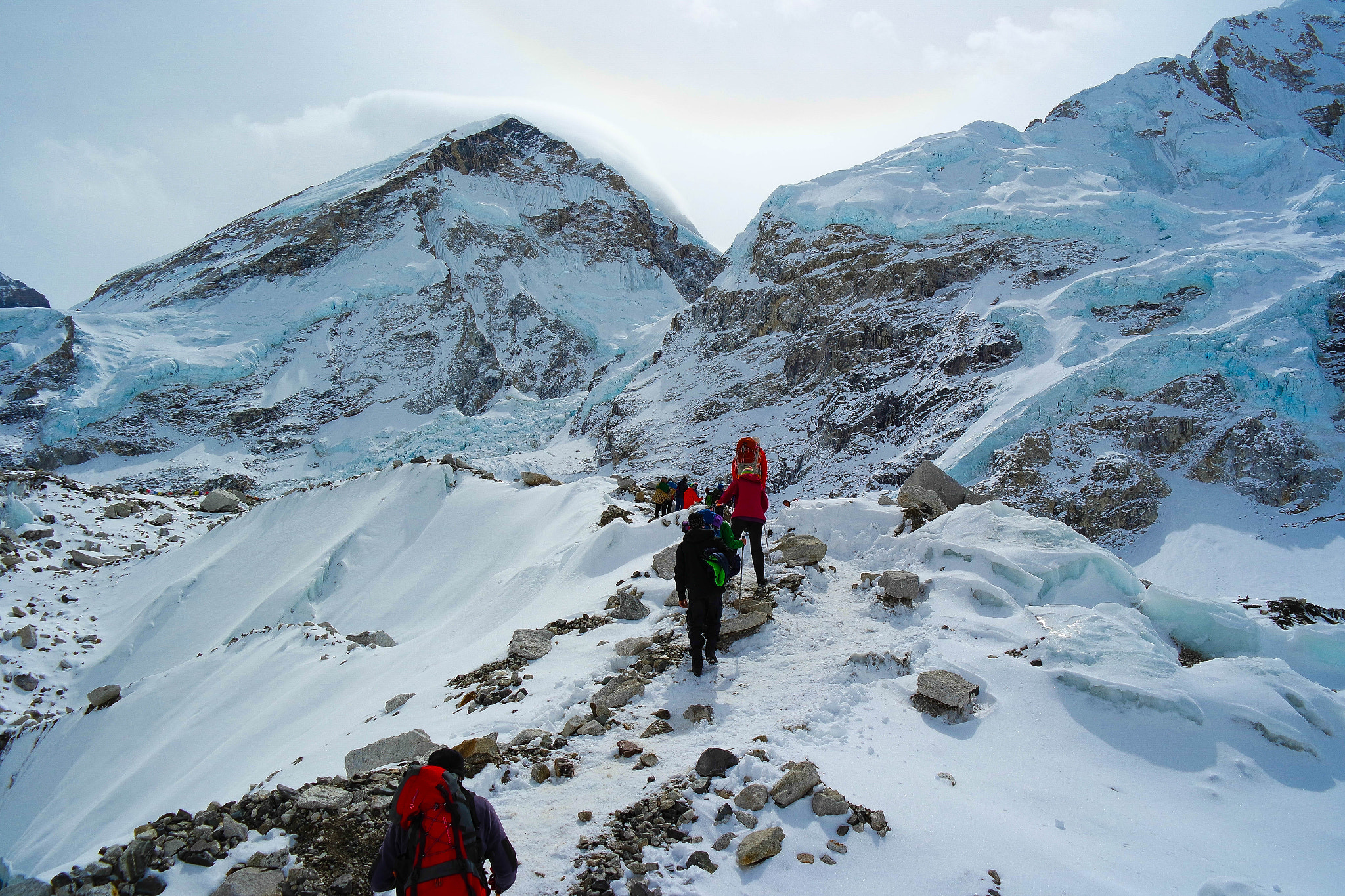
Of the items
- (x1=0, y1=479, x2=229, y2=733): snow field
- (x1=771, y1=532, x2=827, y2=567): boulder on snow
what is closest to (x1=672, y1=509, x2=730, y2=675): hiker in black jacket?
(x1=771, y1=532, x2=827, y2=567): boulder on snow

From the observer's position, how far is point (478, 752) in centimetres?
464

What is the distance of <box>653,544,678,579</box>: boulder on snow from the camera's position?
838 cm

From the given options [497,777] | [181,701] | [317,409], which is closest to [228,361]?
[317,409]

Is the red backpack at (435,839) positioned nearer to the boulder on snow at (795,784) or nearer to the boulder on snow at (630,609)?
the boulder on snow at (795,784)

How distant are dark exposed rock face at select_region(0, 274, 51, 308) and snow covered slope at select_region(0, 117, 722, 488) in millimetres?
16870

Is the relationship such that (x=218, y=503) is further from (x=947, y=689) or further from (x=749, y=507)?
(x=947, y=689)

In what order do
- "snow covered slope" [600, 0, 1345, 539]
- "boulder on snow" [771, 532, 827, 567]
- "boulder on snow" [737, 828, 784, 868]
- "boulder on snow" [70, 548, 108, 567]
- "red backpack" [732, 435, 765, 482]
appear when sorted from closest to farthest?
"boulder on snow" [737, 828, 784, 868] < "red backpack" [732, 435, 765, 482] < "boulder on snow" [771, 532, 827, 567] < "boulder on snow" [70, 548, 108, 567] < "snow covered slope" [600, 0, 1345, 539]

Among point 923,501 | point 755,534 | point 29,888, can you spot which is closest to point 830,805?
point 755,534

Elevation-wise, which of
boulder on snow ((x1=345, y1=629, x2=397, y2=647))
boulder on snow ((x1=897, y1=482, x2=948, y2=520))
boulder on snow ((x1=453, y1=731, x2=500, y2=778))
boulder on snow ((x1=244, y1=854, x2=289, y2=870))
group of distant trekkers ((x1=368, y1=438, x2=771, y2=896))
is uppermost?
group of distant trekkers ((x1=368, y1=438, x2=771, y2=896))

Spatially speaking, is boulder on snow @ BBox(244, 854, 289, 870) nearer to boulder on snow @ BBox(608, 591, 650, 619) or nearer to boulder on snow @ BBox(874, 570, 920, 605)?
boulder on snow @ BBox(608, 591, 650, 619)

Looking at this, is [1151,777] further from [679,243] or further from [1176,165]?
[679,243]

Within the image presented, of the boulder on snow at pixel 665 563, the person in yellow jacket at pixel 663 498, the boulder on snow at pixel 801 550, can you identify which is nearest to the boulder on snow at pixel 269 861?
the boulder on snow at pixel 665 563

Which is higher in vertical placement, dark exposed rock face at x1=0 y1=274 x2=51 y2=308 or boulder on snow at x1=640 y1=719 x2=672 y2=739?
dark exposed rock face at x1=0 y1=274 x2=51 y2=308

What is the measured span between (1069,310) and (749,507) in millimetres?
32509
